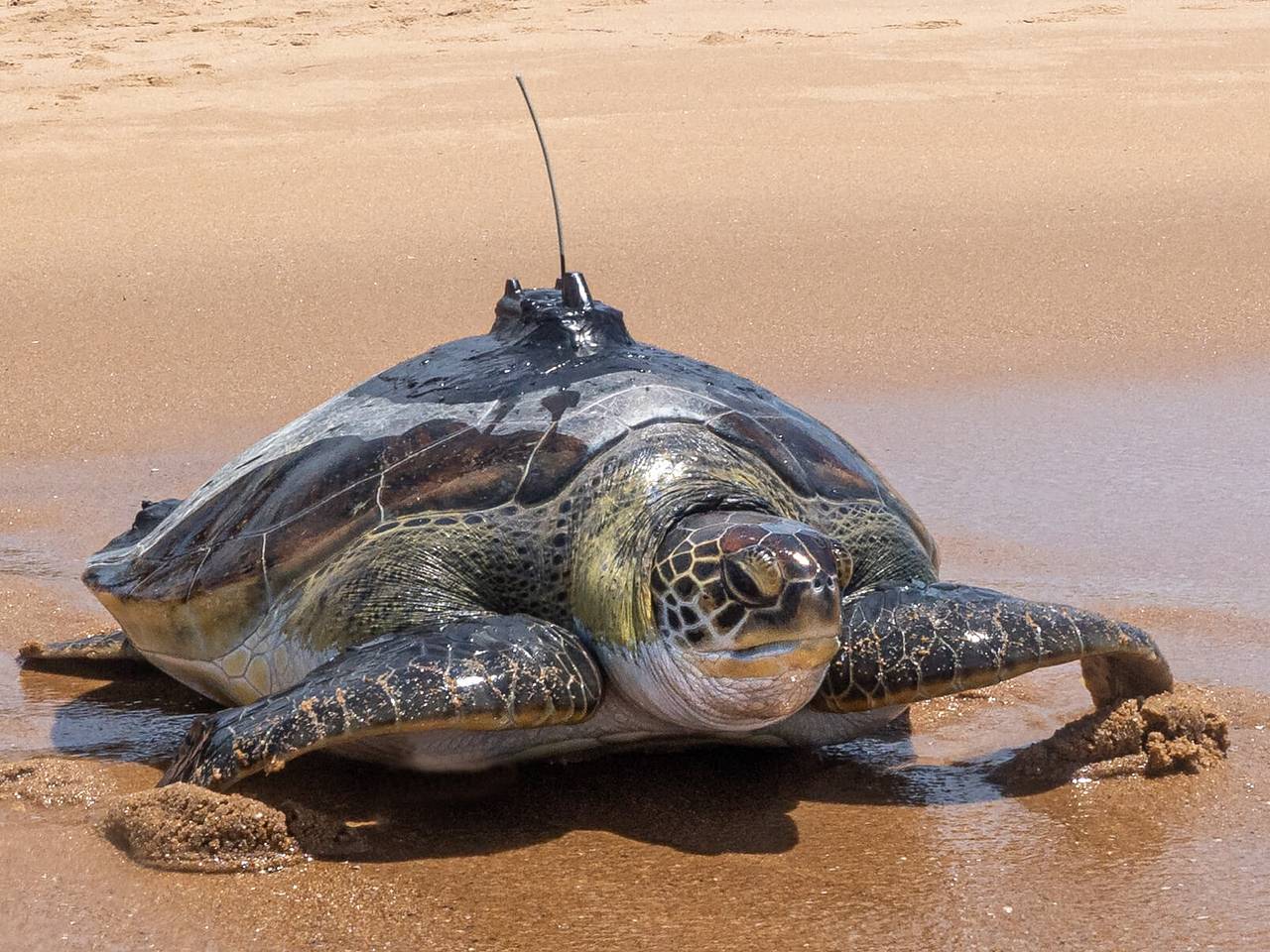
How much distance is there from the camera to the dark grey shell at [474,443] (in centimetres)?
393

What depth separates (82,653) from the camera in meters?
4.74

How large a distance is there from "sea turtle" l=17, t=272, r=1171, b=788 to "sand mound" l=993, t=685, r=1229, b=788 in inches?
3.8

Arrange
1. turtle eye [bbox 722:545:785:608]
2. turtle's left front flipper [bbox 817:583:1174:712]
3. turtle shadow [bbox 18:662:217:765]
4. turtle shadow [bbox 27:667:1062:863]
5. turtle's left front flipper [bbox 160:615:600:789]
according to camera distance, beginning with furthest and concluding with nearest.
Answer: turtle shadow [bbox 18:662:217:765], turtle's left front flipper [bbox 817:583:1174:712], turtle shadow [bbox 27:667:1062:863], turtle's left front flipper [bbox 160:615:600:789], turtle eye [bbox 722:545:785:608]

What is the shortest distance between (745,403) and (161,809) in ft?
5.85

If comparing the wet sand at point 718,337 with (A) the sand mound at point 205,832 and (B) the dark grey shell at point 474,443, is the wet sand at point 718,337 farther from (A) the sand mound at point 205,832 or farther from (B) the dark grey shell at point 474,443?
(B) the dark grey shell at point 474,443

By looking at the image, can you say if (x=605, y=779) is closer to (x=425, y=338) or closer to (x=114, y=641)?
(x=114, y=641)

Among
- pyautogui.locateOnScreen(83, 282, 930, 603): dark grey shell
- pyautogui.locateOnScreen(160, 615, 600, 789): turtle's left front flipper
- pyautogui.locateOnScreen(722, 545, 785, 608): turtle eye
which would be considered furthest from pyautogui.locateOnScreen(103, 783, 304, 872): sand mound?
pyautogui.locateOnScreen(722, 545, 785, 608): turtle eye

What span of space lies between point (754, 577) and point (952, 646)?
0.63m

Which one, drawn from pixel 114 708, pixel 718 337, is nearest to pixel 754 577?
pixel 114 708

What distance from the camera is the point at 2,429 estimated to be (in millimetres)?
6977

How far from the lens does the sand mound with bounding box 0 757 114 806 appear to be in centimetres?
362

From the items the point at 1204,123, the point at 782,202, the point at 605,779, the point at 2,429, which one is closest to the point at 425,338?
the point at 2,429

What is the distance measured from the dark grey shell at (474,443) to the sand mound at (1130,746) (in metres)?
0.79

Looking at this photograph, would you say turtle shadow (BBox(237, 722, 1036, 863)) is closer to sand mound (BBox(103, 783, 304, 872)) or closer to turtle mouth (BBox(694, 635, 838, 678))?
sand mound (BBox(103, 783, 304, 872))
